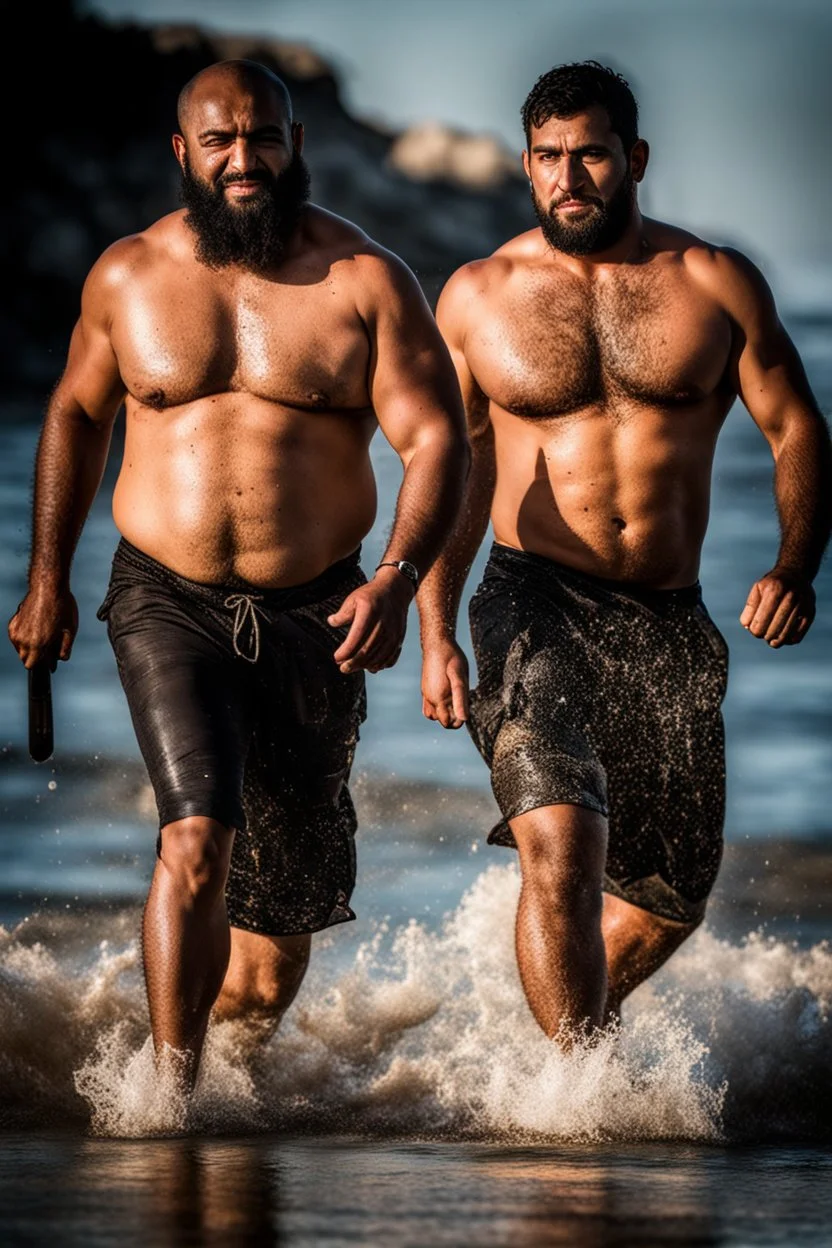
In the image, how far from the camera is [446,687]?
5.63 meters

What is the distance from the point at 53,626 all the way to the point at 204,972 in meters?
0.95

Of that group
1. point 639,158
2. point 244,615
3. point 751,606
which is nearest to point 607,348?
point 639,158

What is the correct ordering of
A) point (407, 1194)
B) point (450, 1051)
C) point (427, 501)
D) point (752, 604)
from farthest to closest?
point (450, 1051)
point (752, 604)
point (427, 501)
point (407, 1194)

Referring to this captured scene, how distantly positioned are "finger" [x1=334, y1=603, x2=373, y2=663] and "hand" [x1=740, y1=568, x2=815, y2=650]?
83cm

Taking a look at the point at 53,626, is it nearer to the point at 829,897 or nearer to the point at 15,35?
the point at 829,897

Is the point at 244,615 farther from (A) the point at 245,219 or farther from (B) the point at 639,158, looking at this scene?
(B) the point at 639,158

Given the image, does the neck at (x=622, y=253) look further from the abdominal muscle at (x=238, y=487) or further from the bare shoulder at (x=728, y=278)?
the abdominal muscle at (x=238, y=487)

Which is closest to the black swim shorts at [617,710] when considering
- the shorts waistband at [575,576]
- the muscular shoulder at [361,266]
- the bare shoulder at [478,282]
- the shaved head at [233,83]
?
the shorts waistband at [575,576]

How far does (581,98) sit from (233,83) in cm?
74

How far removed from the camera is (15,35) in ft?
111

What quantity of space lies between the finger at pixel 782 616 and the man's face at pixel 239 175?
1260mm

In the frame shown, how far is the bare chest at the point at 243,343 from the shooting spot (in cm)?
559

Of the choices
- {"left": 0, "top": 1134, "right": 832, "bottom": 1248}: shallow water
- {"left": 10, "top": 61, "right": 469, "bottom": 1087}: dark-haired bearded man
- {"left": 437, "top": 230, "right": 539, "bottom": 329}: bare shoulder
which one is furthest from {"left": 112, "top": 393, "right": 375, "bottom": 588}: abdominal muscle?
{"left": 0, "top": 1134, "right": 832, "bottom": 1248}: shallow water

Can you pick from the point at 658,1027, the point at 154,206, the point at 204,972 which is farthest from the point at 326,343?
the point at 154,206
